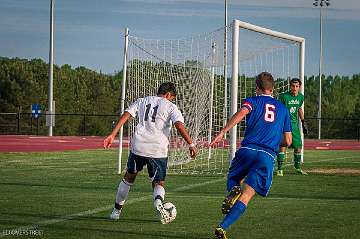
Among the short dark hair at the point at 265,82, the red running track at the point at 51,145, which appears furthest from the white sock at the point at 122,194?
the red running track at the point at 51,145

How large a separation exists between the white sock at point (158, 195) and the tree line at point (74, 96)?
5489 centimetres

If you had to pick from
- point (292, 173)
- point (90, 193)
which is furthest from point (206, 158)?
point (90, 193)

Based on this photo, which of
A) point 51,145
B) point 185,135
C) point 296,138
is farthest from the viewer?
point 51,145

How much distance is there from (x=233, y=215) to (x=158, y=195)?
2.16m

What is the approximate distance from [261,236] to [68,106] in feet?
220

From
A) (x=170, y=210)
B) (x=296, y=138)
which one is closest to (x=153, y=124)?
(x=170, y=210)

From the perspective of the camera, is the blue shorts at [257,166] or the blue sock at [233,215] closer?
the blue sock at [233,215]

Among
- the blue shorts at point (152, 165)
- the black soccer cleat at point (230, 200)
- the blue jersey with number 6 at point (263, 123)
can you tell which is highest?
the blue jersey with number 6 at point (263, 123)

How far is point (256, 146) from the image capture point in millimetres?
10164

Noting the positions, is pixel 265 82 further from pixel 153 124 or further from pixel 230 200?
pixel 153 124

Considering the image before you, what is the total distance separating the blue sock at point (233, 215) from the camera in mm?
9773

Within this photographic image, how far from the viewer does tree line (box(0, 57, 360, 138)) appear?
68.4 meters

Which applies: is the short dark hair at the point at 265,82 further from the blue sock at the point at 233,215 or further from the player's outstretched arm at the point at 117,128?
the player's outstretched arm at the point at 117,128

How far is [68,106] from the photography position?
252 ft
